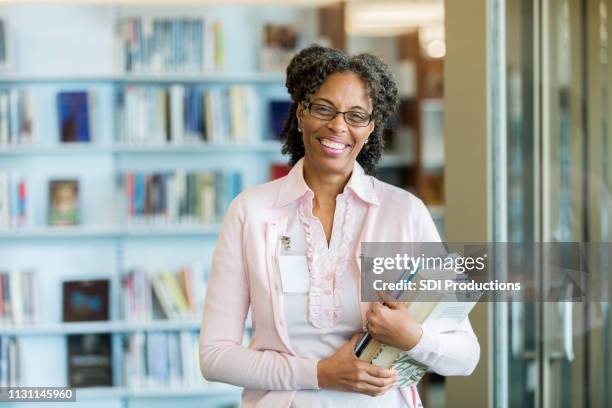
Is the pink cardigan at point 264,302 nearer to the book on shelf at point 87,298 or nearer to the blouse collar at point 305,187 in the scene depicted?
the blouse collar at point 305,187

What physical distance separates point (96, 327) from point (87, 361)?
21 centimetres

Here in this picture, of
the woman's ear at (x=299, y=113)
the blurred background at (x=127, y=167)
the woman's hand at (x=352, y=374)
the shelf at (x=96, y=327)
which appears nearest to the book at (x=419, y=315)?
the woman's hand at (x=352, y=374)

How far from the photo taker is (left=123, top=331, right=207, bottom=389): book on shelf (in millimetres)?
4906

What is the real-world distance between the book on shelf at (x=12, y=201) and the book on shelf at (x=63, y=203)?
0.13 meters

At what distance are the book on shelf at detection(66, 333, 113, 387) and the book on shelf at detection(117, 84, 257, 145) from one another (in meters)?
1.02

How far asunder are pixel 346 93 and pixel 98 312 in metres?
3.43

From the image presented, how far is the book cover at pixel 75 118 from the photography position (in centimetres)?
486

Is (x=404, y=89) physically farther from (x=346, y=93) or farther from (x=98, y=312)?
(x=346, y=93)

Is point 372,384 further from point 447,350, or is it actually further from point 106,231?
point 106,231

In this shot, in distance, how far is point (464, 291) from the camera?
5.64 feet

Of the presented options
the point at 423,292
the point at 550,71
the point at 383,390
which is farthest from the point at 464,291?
the point at 550,71

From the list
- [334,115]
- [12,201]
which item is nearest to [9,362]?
[12,201]

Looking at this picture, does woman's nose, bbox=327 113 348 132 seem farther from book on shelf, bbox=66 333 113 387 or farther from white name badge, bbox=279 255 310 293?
book on shelf, bbox=66 333 113 387

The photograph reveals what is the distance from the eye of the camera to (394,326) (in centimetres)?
168
